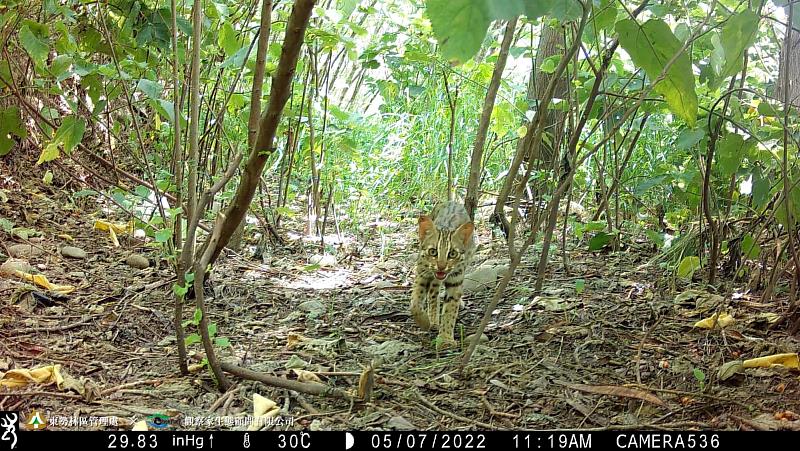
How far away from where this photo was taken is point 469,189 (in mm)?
5273

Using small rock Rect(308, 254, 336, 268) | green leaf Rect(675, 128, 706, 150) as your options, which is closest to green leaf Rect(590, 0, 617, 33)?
green leaf Rect(675, 128, 706, 150)

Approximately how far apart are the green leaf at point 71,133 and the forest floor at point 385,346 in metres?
0.95

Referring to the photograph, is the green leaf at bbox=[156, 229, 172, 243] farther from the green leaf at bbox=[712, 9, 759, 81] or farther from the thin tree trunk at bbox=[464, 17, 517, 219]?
the thin tree trunk at bbox=[464, 17, 517, 219]

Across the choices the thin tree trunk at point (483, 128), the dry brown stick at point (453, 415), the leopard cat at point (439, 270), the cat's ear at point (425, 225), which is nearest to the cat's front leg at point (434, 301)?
the leopard cat at point (439, 270)

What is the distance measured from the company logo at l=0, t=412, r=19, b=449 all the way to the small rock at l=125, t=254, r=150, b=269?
7.51ft

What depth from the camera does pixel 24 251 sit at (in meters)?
4.64

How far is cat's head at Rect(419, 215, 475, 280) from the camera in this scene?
4.39 metres

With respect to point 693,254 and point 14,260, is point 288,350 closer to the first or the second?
point 14,260

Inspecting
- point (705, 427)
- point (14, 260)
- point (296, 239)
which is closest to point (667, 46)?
point (705, 427)

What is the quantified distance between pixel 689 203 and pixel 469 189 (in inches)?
60.3

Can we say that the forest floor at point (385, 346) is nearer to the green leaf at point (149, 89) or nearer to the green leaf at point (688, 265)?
the green leaf at point (688, 265)

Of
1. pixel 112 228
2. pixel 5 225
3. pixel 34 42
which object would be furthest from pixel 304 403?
pixel 112 228
